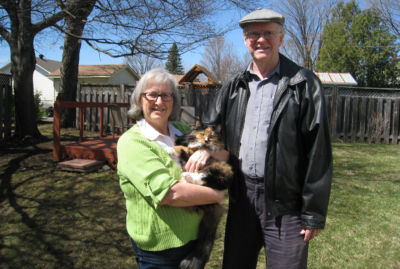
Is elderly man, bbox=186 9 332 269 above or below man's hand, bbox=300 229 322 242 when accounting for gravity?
above

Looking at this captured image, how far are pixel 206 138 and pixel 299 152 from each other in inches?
27.8

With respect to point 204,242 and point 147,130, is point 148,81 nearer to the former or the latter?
point 147,130

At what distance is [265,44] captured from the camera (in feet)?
6.28

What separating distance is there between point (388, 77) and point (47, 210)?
1332 inches

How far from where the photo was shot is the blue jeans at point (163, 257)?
5.54 feet

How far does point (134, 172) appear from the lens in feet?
5.12

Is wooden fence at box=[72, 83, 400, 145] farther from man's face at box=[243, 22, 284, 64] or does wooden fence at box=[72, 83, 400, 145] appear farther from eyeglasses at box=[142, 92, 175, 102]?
eyeglasses at box=[142, 92, 175, 102]

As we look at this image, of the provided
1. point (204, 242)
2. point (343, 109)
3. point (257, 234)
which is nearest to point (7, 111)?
point (204, 242)

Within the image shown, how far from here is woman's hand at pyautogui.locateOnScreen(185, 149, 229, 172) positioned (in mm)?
1960

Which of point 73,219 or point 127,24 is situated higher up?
point 127,24

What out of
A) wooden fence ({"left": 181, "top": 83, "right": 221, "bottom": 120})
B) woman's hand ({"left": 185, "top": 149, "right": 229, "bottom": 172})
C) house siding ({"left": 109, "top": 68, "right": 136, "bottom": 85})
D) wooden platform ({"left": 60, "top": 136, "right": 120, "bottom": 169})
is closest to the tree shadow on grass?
wooden platform ({"left": 60, "top": 136, "right": 120, "bottom": 169})

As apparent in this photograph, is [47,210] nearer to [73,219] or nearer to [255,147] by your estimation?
[73,219]

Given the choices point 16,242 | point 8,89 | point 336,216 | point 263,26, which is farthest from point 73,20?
point 336,216

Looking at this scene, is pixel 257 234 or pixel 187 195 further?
pixel 257 234
